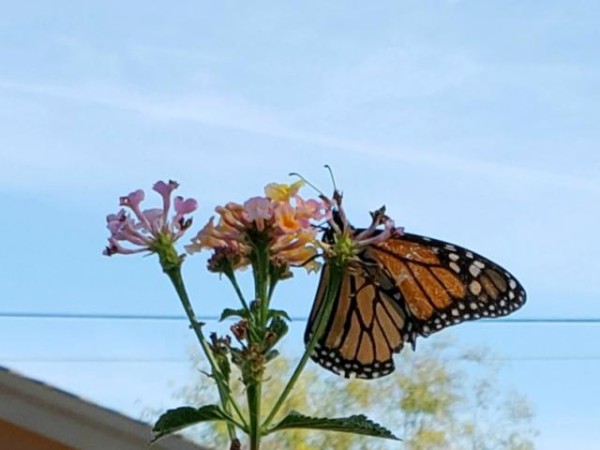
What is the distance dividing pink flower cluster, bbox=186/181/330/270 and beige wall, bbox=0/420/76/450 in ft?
2.93

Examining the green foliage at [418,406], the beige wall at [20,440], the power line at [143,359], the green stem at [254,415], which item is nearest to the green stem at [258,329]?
the green stem at [254,415]

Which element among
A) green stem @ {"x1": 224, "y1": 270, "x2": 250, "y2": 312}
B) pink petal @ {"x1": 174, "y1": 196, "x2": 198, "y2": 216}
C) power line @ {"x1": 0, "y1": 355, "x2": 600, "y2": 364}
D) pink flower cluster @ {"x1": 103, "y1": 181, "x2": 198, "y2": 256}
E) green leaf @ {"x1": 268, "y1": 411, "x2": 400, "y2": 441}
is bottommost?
green leaf @ {"x1": 268, "y1": 411, "x2": 400, "y2": 441}

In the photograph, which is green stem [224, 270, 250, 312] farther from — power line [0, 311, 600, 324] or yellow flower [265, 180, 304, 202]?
power line [0, 311, 600, 324]

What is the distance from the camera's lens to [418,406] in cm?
173

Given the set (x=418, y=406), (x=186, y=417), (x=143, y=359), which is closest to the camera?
(x=186, y=417)

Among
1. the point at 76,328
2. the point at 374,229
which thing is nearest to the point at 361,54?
the point at 76,328

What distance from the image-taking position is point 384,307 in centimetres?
131

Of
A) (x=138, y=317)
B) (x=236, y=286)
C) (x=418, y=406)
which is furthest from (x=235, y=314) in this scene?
(x=138, y=317)

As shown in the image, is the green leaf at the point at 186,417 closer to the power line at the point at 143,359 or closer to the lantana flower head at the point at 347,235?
the lantana flower head at the point at 347,235

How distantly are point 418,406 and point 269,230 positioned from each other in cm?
75

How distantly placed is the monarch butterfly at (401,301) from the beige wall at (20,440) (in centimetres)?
77

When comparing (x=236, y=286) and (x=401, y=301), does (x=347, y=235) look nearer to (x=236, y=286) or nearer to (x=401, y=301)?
(x=236, y=286)

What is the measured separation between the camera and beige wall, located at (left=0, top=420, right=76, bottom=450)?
73.5 inches

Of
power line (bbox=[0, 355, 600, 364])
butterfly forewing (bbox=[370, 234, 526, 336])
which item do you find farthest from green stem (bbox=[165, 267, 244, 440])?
power line (bbox=[0, 355, 600, 364])
